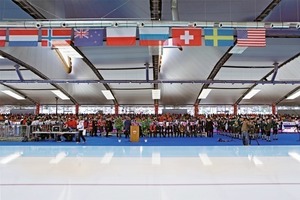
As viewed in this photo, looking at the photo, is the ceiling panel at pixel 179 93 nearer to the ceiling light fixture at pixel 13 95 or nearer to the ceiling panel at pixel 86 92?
the ceiling panel at pixel 86 92

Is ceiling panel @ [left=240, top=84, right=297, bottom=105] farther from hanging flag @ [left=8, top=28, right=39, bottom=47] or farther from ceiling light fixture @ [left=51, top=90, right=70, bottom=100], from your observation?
hanging flag @ [left=8, top=28, right=39, bottom=47]

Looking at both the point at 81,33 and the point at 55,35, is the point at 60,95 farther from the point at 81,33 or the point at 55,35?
the point at 81,33

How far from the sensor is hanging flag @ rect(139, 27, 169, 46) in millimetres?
9383

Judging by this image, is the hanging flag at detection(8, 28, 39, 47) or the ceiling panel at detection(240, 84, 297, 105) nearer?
the hanging flag at detection(8, 28, 39, 47)

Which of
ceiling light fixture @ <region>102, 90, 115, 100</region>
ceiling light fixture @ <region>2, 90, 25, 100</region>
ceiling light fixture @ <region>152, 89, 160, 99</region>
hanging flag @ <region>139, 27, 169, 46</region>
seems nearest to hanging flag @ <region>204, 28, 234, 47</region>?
hanging flag @ <region>139, 27, 169, 46</region>

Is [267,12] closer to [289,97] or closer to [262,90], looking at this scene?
[262,90]

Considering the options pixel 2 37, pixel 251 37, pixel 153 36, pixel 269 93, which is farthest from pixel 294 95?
pixel 2 37

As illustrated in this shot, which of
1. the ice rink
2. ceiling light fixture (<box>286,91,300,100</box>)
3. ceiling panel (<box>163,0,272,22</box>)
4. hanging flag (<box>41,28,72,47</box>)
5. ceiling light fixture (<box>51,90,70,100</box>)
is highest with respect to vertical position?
ceiling panel (<box>163,0,272,22</box>)

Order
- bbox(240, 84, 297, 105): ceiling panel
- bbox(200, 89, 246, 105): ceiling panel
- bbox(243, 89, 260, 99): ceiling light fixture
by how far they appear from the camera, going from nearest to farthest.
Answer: bbox(240, 84, 297, 105): ceiling panel < bbox(243, 89, 260, 99): ceiling light fixture < bbox(200, 89, 246, 105): ceiling panel

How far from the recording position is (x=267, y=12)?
12.4 meters

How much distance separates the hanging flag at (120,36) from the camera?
368 inches

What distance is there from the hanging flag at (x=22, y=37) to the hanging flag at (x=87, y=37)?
4.28 ft

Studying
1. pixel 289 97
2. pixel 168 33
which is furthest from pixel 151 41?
pixel 289 97

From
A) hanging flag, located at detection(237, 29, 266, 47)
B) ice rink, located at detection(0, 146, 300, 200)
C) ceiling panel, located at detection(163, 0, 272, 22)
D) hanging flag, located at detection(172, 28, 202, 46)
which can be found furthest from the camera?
ceiling panel, located at detection(163, 0, 272, 22)
